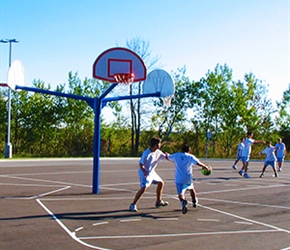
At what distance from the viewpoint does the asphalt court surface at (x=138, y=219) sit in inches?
293

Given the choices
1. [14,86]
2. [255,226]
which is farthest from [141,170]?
[14,86]

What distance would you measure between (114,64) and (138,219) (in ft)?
19.0

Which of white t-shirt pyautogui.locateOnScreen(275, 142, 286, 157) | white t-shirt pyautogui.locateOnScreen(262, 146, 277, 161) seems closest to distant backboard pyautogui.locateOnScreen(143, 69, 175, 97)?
Answer: white t-shirt pyautogui.locateOnScreen(262, 146, 277, 161)

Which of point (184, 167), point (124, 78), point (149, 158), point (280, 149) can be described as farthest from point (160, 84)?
point (280, 149)

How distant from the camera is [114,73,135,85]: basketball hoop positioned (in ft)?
44.6

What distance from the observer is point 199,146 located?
4531cm

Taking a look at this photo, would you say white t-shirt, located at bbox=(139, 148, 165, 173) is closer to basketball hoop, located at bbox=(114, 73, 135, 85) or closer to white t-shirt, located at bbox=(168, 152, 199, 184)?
white t-shirt, located at bbox=(168, 152, 199, 184)

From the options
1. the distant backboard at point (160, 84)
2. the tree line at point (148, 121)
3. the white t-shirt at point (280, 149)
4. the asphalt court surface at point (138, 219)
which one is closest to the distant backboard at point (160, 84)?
the distant backboard at point (160, 84)

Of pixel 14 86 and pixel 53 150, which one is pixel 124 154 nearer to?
pixel 53 150

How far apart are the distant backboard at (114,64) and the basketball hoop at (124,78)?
0.28 feet

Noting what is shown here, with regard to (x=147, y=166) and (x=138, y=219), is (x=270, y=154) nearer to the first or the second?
(x=147, y=166)

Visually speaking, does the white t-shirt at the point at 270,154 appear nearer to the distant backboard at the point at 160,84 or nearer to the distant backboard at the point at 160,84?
the distant backboard at the point at 160,84

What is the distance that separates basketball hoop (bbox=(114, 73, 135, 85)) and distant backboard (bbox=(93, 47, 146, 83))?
9cm

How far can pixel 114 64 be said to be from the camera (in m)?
13.7
